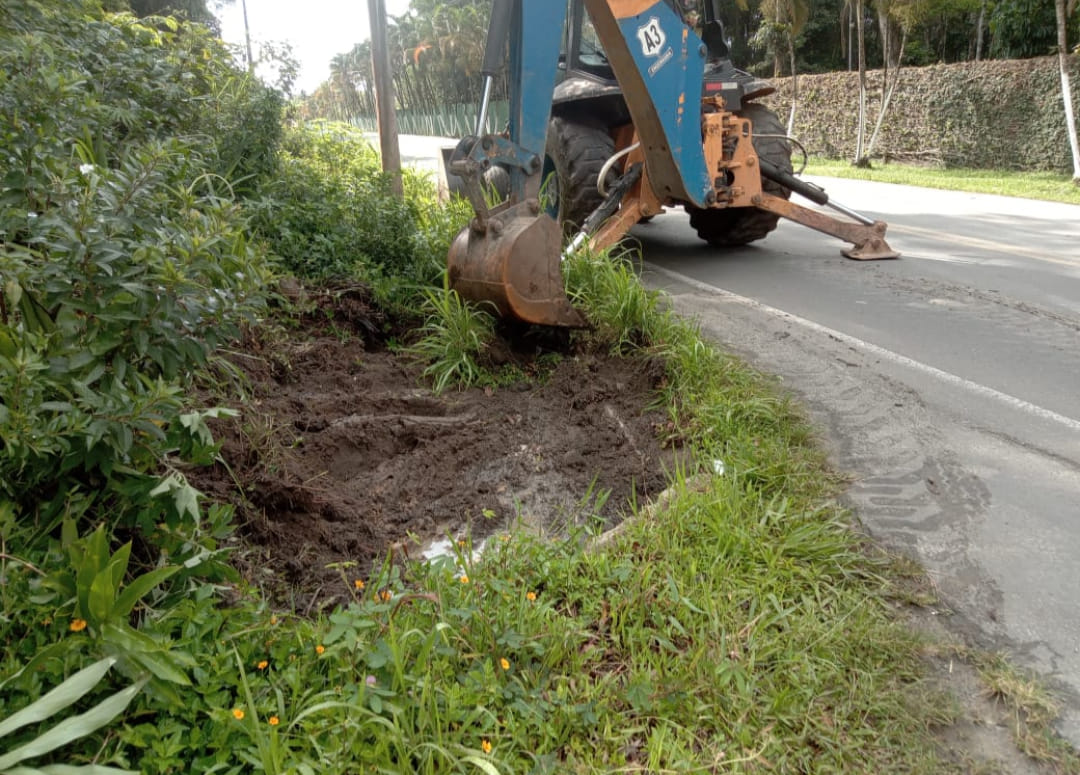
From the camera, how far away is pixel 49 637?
5.72ft

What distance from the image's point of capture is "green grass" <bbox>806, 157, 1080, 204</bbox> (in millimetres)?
13019

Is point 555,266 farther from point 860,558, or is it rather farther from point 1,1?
point 1,1

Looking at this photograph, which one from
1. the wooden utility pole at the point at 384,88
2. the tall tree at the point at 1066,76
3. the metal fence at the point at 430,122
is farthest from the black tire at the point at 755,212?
the metal fence at the point at 430,122

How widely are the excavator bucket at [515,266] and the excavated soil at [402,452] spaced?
0.33m

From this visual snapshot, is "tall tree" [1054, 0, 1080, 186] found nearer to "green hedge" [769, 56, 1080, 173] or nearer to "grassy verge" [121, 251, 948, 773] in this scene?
"green hedge" [769, 56, 1080, 173]

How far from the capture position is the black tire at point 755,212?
721cm

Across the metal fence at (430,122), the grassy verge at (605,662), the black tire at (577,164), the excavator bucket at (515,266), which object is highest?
the metal fence at (430,122)

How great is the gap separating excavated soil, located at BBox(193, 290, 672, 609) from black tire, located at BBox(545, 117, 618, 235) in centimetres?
252

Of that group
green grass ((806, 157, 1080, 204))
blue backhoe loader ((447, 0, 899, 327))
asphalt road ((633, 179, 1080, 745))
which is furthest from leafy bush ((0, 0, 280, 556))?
green grass ((806, 157, 1080, 204))

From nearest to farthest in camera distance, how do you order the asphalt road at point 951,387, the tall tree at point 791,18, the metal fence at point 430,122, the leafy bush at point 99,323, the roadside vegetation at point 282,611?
the roadside vegetation at point 282,611 < the leafy bush at point 99,323 < the asphalt road at point 951,387 < the tall tree at point 791,18 < the metal fence at point 430,122

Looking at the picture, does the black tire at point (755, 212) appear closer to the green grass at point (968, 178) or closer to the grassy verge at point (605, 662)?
the grassy verge at point (605, 662)

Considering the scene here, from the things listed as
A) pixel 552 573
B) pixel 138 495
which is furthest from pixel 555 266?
pixel 138 495

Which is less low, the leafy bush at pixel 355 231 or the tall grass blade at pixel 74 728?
the leafy bush at pixel 355 231

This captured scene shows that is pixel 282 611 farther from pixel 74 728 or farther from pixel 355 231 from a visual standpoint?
pixel 355 231
